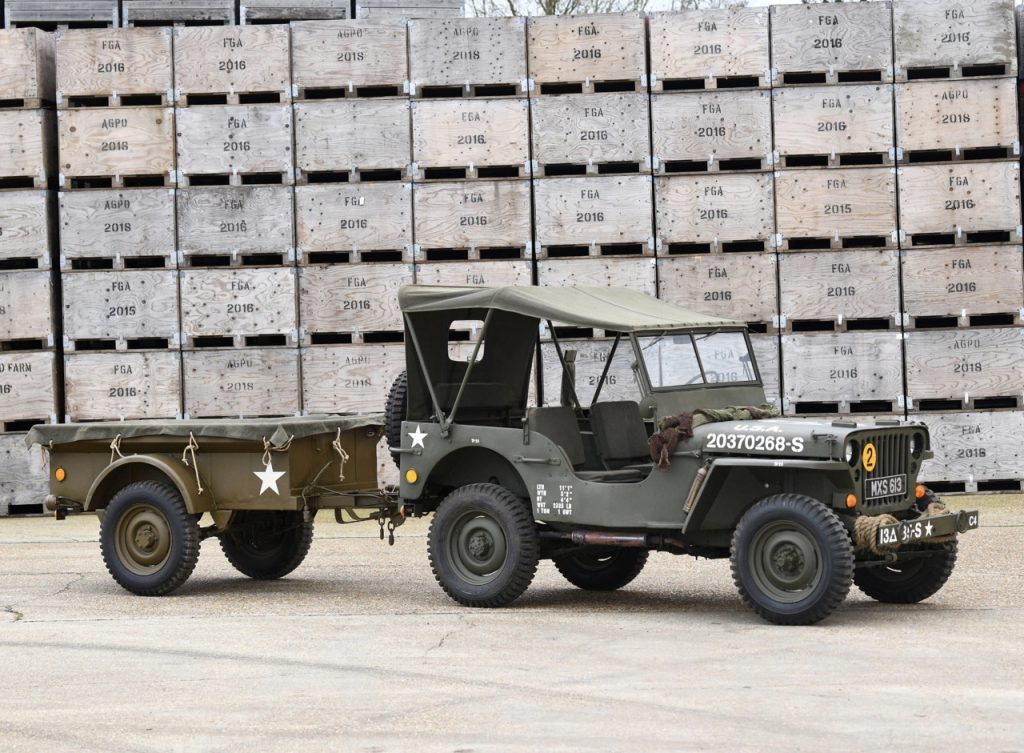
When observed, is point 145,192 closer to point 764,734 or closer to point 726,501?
point 726,501

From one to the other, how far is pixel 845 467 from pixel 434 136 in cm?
711

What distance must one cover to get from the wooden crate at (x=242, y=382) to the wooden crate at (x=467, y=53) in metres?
2.74

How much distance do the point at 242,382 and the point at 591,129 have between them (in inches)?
152

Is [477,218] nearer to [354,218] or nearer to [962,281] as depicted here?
[354,218]

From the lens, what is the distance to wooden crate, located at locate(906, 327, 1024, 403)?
13.5 metres

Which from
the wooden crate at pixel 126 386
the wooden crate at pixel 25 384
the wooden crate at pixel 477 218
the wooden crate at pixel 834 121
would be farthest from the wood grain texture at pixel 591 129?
the wooden crate at pixel 25 384

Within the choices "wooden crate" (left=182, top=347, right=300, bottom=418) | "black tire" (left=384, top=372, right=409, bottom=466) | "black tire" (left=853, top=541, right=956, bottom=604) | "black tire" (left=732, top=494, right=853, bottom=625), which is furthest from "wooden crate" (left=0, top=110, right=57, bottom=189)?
"black tire" (left=853, top=541, right=956, bottom=604)

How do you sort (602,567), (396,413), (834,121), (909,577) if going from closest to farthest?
1. (909,577)
2. (396,413)
3. (602,567)
4. (834,121)

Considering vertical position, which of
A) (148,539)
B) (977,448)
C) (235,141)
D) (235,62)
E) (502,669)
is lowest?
(502,669)

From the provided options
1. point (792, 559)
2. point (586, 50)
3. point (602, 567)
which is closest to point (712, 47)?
point (586, 50)

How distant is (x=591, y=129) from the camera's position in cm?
1378

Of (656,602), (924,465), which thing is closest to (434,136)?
(924,465)

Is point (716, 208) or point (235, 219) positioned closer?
point (716, 208)

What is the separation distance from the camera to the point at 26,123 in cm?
1404
